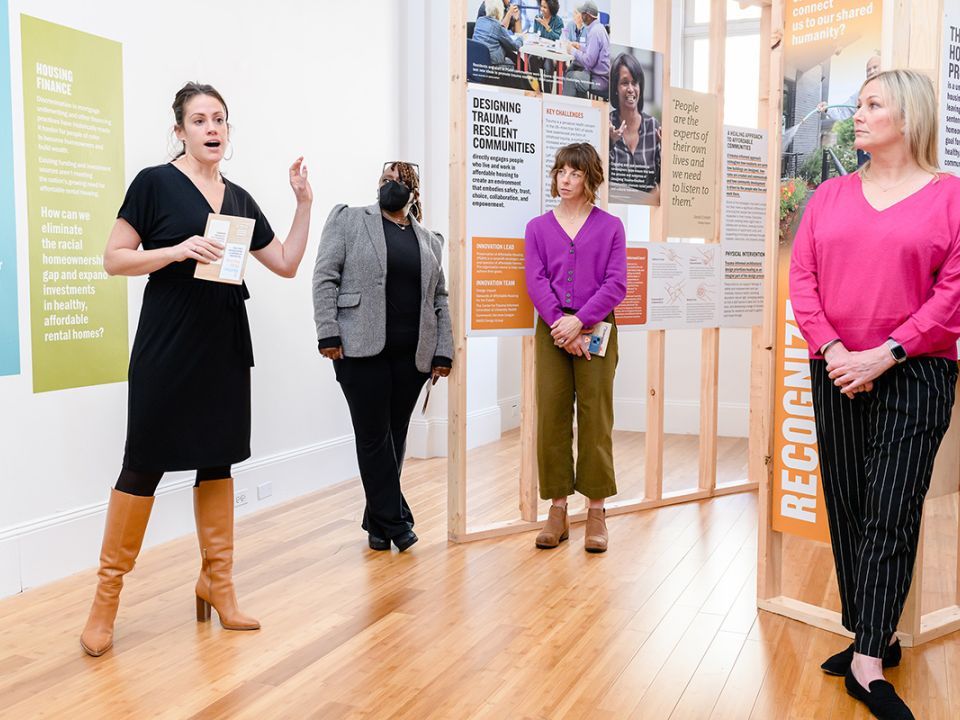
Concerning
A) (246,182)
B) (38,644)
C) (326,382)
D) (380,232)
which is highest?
(246,182)

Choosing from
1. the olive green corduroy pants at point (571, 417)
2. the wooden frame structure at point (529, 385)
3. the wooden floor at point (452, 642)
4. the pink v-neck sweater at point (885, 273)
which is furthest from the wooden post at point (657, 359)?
the pink v-neck sweater at point (885, 273)

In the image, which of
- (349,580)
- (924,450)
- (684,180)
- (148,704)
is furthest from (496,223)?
(148,704)

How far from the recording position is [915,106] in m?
2.50

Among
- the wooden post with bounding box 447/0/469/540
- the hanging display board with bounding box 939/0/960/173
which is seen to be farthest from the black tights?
the hanging display board with bounding box 939/0/960/173

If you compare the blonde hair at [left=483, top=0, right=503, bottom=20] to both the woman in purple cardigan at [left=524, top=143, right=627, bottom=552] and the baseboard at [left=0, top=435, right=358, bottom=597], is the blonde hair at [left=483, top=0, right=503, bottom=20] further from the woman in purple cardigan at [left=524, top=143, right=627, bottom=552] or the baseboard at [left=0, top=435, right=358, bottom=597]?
the baseboard at [left=0, top=435, right=358, bottom=597]

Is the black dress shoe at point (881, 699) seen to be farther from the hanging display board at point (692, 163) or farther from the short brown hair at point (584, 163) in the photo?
the hanging display board at point (692, 163)

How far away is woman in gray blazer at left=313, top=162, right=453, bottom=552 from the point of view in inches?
147

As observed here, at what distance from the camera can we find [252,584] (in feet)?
11.3

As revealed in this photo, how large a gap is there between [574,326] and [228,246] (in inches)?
60.9

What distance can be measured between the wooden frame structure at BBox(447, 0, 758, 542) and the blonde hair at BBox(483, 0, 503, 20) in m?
0.11

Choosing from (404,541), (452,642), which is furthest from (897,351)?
(404,541)

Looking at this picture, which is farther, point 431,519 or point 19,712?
point 431,519

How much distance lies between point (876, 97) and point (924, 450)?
36.3 inches

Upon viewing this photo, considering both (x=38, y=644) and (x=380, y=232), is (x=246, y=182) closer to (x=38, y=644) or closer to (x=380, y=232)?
(x=380, y=232)
